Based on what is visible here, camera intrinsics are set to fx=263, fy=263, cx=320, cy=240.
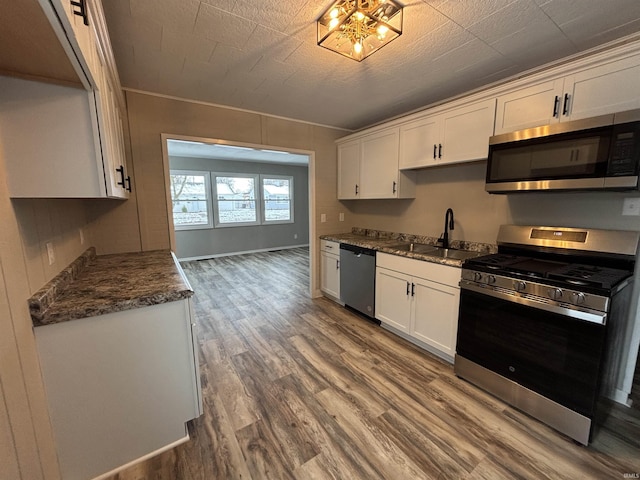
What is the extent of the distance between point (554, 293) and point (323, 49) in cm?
217

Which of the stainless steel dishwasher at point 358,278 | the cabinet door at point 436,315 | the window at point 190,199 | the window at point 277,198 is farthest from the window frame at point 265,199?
the cabinet door at point 436,315

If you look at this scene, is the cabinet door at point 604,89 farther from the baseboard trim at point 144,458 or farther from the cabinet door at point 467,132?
the baseboard trim at point 144,458

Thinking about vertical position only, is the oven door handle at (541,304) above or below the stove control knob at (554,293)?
below

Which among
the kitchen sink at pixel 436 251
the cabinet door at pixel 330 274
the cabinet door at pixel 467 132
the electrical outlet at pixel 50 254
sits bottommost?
the cabinet door at pixel 330 274

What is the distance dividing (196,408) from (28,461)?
2.39 feet

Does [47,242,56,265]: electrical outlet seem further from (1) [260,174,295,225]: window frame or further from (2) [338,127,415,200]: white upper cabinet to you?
(1) [260,174,295,225]: window frame

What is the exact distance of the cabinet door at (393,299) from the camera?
258 centimetres

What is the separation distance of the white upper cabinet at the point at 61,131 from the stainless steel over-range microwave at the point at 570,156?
2.46 m

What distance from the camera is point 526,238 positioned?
7.03 feet

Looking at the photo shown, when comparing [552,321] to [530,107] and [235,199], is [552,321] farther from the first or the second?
[235,199]

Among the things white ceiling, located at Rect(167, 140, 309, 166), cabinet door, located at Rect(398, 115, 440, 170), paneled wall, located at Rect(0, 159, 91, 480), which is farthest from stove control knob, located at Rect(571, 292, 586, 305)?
white ceiling, located at Rect(167, 140, 309, 166)

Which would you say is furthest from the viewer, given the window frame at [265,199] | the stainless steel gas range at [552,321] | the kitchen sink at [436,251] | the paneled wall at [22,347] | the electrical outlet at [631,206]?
the window frame at [265,199]

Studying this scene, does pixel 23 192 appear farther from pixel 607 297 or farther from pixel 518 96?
pixel 518 96

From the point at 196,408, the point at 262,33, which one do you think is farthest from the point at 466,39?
the point at 196,408
